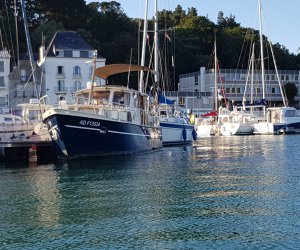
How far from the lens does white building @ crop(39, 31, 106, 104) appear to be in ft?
257

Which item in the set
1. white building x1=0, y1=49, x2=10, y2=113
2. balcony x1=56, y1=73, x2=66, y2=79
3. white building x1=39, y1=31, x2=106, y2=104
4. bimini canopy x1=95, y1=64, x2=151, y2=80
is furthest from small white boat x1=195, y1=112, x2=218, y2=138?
bimini canopy x1=95, y1=64, x2=151, y2=80

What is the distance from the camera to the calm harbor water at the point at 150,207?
41.1 feet

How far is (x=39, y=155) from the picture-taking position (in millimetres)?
33250

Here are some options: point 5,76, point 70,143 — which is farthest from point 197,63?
point 70,143

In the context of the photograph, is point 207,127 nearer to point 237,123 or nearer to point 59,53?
point 237,123

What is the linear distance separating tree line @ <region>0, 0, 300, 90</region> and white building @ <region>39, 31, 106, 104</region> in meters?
8.99

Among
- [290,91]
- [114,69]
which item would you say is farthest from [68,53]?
[290,91]

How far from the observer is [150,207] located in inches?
639

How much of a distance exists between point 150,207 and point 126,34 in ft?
285

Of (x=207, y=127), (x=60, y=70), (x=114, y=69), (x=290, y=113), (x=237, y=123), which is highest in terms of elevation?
(x=60, y=70)

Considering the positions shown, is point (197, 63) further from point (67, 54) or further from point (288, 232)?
point (288, 232)

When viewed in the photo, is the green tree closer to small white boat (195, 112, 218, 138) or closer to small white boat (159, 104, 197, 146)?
small white boat (195, 112, 218, 138)

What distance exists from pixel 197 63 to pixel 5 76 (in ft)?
164

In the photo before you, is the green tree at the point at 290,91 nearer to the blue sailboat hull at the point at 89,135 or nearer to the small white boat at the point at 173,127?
the small white boat at the point at 173,127
